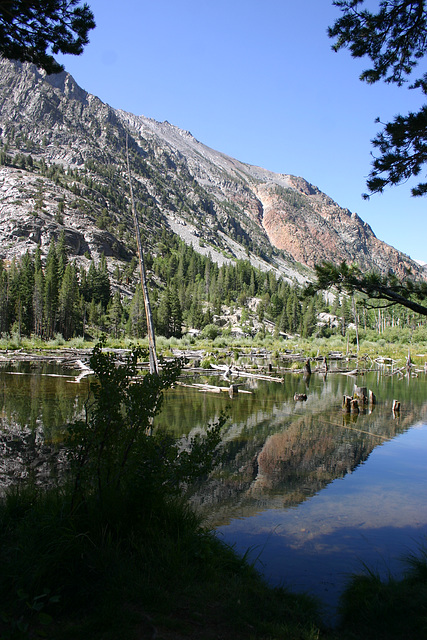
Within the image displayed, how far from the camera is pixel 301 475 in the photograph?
9648 mm

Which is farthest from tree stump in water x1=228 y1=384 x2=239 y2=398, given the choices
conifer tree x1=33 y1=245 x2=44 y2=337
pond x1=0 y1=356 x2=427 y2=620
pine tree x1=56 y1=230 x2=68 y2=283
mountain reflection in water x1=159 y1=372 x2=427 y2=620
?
pine tree x1=56 y1=230 x2=68 y2=283

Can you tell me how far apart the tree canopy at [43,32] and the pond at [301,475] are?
6.45 m

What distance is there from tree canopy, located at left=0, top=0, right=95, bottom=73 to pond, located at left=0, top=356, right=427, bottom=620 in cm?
645

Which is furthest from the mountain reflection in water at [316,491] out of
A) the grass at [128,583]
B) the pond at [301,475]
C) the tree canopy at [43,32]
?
the tree canopy at [43,32]

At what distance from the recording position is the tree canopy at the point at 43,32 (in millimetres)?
5691

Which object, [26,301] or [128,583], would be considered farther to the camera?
[26,301]

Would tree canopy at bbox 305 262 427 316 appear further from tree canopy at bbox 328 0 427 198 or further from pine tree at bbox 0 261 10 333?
pine tree at bbox 0 261 10 333

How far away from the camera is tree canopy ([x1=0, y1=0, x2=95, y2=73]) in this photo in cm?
569

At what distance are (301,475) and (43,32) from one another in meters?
9.71

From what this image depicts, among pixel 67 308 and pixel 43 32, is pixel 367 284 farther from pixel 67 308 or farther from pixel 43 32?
pixel 67 308

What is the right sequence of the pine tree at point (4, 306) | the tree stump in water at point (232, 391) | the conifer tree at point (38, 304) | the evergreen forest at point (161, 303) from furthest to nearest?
1. the evergreen forest at point (161, 303)
2. the conifer tree at point (38, 304)
3. the pine tree at point (4, 306)
4. the tree stump in water at point (232, 391)

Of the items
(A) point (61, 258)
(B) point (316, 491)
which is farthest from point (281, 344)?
(B) point (316, 491)

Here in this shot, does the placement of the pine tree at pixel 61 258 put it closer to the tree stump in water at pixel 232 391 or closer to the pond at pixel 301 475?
the tree stump in water at pixel 232 391

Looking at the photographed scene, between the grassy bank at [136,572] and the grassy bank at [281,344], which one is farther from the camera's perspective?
the grassy bank at [281,344]
